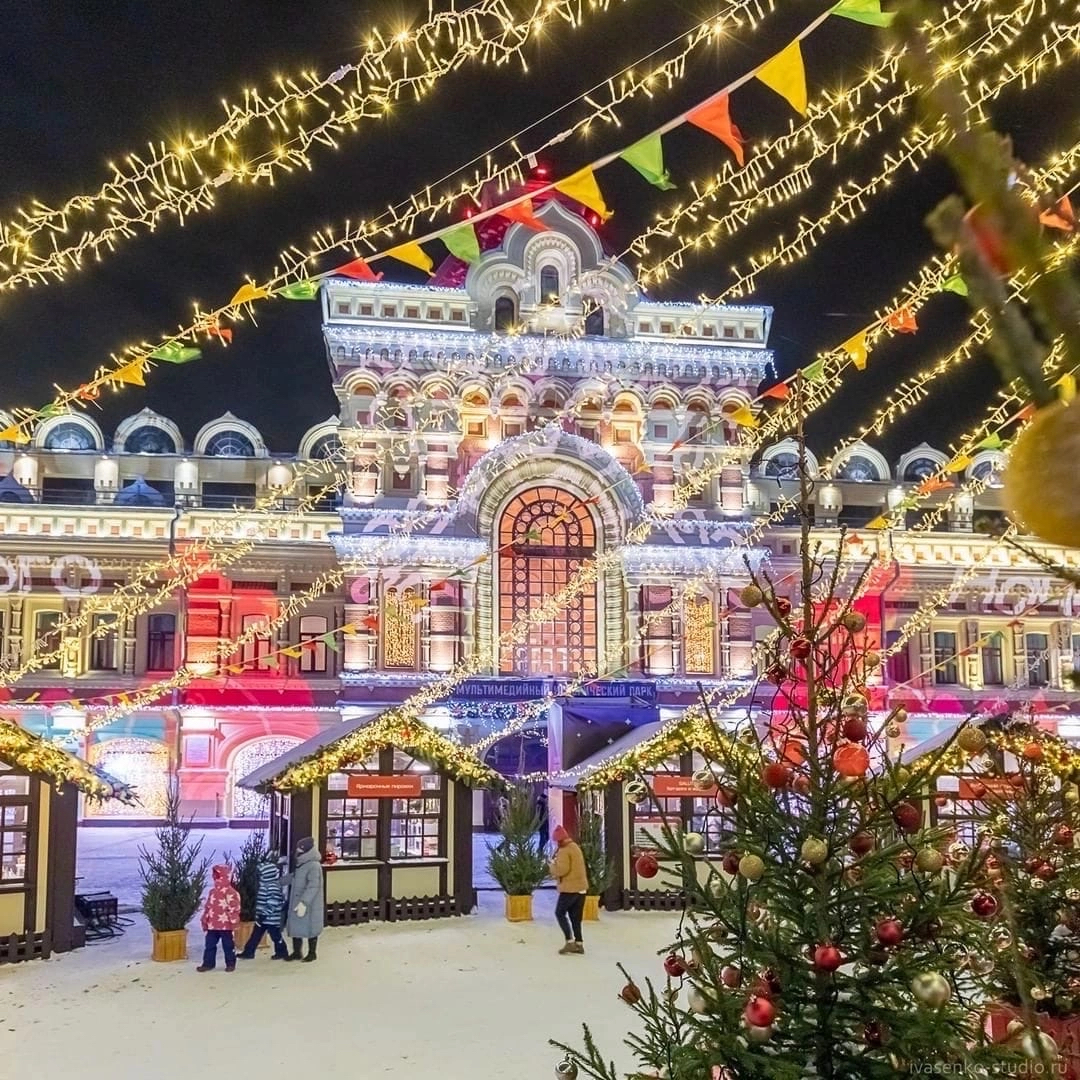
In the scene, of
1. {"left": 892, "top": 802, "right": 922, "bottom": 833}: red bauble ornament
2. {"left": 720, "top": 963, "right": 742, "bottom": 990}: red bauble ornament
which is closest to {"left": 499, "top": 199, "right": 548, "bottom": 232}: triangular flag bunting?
{"left": 892, "top": 802, "right": 922, "bottom": 833}: red bauble ornament

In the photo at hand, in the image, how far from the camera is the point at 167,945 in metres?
12.4

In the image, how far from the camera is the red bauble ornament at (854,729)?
4805 millimetres

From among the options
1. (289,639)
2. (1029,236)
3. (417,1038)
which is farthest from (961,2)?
(289,639)

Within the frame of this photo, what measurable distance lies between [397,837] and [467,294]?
19.1 meters

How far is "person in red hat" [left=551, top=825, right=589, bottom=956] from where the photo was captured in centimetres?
1277

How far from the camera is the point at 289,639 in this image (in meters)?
31.5

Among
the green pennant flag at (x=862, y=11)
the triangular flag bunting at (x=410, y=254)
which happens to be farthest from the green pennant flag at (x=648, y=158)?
the triangular flag bunting at (x=410, y=254)

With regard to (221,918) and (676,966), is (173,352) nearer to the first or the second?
(221,918)

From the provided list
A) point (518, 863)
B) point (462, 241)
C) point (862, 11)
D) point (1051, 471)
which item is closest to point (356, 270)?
point (462, 241)

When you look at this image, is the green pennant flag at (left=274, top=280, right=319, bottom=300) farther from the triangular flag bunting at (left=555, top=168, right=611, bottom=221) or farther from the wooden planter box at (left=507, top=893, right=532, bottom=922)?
the wooden planter box at (left=507, top=893, right=532, bottom=922)

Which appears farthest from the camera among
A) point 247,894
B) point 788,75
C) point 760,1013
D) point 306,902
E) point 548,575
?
point 548,575

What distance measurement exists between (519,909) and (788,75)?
11.9m

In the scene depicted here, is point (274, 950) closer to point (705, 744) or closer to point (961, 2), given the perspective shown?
point (705, 744)

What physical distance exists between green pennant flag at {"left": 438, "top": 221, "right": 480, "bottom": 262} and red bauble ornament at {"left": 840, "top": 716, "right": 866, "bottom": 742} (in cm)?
615
